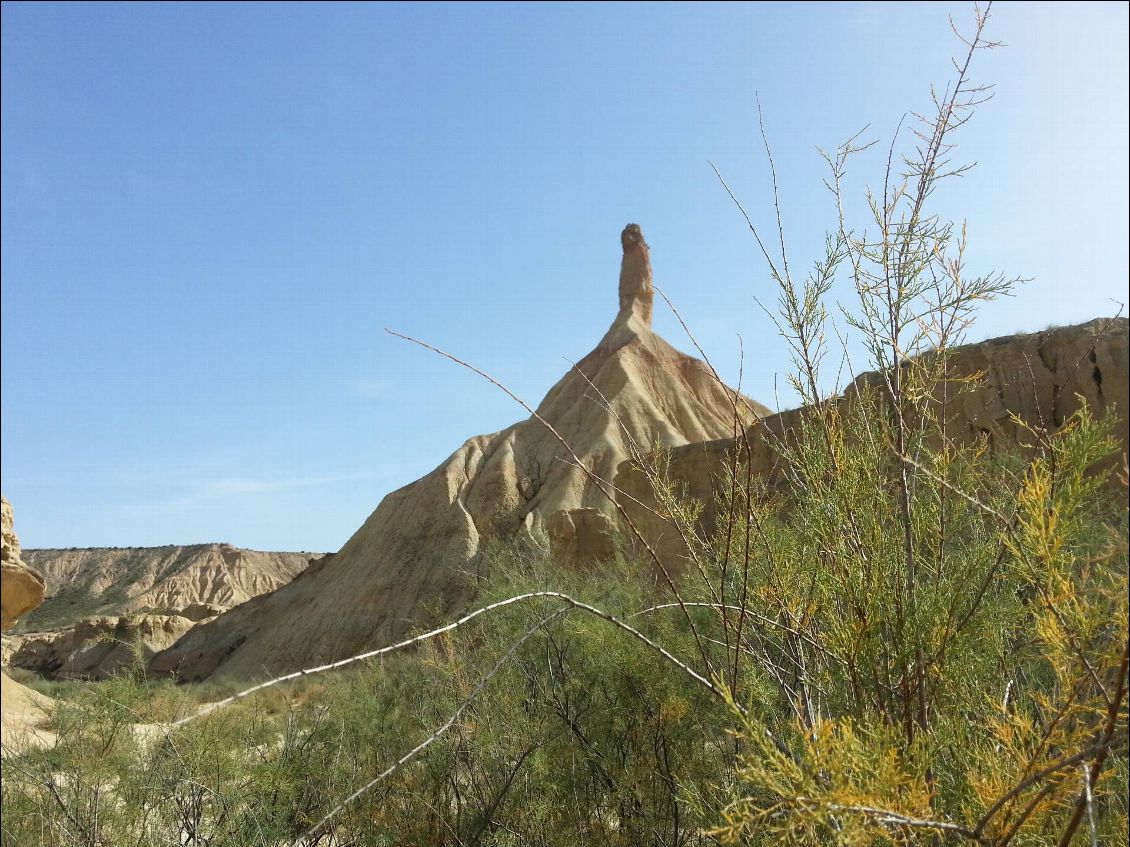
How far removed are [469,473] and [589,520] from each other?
557 inches

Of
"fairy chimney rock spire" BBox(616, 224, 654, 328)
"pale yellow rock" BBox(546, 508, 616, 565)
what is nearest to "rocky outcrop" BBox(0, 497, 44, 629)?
"pale yellow rock" BBox(546, 508, 616, 565)

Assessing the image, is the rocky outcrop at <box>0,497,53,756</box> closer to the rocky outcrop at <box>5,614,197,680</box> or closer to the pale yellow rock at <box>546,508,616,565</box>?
the pale yellow rock at <box>546,508,616,565</box>

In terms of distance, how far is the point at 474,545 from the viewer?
1359 inches

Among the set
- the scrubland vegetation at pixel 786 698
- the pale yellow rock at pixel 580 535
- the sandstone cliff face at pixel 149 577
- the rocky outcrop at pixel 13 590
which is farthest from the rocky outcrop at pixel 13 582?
the sandstone cliff face at pixel 149 577

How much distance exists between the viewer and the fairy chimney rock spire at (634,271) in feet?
164

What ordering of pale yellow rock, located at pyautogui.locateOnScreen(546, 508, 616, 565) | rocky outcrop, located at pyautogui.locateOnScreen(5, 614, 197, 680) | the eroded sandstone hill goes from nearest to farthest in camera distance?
pale yellow rock, located at pyautogui.locateOnScreen(546, 508, 616, 565)
the eroded sandstone hill
rocky outcrop, located at pyautogui.locateOnScreen(5, 614, 197, 680)

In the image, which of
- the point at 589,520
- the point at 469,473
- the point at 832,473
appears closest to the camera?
the point at 832,473

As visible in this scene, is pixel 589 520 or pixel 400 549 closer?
pixel 589 520

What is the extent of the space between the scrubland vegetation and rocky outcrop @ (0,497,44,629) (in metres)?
10.8

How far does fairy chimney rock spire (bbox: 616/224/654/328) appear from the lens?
49875 millimetres

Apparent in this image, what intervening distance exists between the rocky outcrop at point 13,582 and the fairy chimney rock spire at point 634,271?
35.8 m

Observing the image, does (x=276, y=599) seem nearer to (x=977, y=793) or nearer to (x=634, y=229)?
(x=634, y=229)

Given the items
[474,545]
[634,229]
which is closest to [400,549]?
[474,545]

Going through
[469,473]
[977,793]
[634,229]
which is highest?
[634,229]
